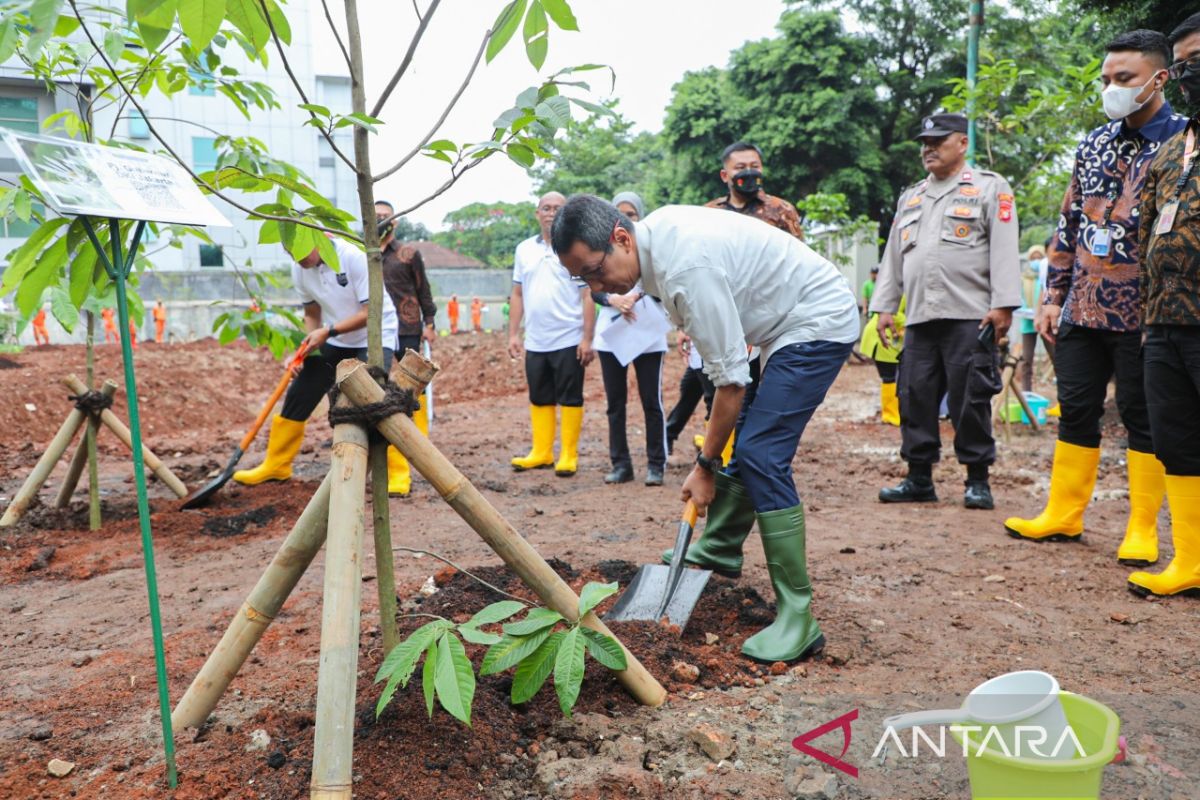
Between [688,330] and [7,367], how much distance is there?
38.9 ft

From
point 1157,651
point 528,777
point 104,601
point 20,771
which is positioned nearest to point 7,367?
point 104,601

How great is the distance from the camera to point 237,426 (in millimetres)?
10492

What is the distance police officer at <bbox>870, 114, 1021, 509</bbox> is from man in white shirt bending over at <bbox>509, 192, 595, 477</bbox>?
205 cm

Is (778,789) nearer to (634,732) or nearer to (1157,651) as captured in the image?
(634,732)

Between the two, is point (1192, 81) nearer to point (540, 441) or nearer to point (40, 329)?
point (540, 441)

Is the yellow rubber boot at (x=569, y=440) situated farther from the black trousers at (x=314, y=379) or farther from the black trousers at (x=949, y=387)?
the black trousers at (x=949, y=387)

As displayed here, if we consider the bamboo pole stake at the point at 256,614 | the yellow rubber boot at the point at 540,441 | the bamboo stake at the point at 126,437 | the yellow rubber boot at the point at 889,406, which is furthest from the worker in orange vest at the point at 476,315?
the bamboo pole stake at the point at 256,614

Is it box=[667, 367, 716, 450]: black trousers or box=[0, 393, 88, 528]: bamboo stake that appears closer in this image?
box=[0, 393, 88, 528]: bamboo stake

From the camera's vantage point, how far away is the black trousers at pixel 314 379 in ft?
17.5

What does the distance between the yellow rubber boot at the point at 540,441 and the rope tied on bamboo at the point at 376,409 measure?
405cm

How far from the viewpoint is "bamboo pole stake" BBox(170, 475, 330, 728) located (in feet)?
7.28

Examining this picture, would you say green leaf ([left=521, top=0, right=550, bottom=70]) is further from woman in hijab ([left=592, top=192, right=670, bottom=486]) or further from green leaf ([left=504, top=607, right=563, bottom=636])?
woman in hijab ([left=592, top=192, right=670, bottom=486])

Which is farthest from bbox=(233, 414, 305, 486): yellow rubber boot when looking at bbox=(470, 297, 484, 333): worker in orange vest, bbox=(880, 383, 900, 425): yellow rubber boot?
bbox=(470, 297, 484, 333): worker in orange vest

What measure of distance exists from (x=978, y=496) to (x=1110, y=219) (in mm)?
1700
